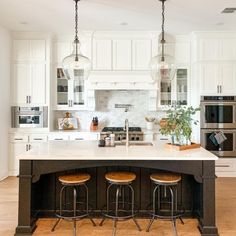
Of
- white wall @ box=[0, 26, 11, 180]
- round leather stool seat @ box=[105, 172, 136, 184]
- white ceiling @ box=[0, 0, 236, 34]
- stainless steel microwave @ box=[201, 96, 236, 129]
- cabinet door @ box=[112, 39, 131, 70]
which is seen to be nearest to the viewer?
round leather stool seat @ box=[105, 172, 136, 184]

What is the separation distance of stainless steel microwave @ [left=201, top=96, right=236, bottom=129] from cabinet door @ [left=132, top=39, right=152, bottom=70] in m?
1.45

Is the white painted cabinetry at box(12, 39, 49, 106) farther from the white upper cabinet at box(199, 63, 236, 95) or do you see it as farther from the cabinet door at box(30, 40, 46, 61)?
the white upper cabinet at box(199, 63, 236, 95)

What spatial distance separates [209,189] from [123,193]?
109 cm

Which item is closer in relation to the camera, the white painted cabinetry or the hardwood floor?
the hardwood floor

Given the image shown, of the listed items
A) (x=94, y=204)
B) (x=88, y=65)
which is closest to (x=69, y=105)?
(x=88, y=65)

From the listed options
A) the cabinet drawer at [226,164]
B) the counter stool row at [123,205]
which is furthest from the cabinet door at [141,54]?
the counter stool row at [123,205]

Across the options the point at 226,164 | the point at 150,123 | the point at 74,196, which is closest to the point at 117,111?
the point at 150,123

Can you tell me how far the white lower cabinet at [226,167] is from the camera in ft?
18.6

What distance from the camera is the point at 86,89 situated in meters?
5.99

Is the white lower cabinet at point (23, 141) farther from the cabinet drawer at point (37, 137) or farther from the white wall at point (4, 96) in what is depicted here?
the white wall at point (4, 96)

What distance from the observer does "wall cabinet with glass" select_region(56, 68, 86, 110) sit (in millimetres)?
6043

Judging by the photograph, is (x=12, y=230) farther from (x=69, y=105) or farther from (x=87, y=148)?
(x=69, y=105)

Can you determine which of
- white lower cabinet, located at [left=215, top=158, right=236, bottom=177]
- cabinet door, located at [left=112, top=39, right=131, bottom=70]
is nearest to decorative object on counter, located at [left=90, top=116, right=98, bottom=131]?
cabinet door, located at [left=112, top=39, right=131, bottom=70]

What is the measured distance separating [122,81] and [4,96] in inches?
93.4
